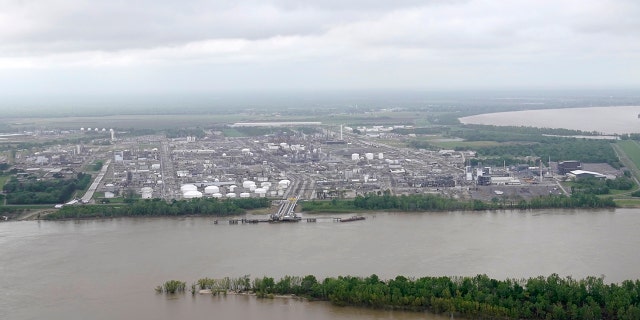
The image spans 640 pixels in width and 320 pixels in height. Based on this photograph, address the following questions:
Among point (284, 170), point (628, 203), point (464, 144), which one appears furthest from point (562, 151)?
point (284, 170)

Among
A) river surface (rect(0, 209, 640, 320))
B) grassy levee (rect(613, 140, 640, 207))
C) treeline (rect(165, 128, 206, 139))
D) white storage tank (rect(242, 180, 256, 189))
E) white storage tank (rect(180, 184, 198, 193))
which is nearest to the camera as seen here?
river surface (rect(0, 209, 640, 320))

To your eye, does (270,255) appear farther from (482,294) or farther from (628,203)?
(628,203)

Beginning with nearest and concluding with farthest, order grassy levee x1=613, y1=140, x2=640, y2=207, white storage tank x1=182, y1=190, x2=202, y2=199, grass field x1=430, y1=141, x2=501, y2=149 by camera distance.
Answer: grassy levee x1=613, y1=140, x2=640, y2=207, white storage tank x1=182, y1=190, x2=202, y2=199, grass field x1=430, y1=141, x2=501, y2=149

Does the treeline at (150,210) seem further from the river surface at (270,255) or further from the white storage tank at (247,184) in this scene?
the white storage tank at (247,184)

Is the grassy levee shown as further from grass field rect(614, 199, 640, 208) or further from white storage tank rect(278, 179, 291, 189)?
white storage tank rect(278, 179, 291, 189)

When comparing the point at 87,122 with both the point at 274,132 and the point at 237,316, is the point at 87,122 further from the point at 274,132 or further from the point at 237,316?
the point at 237,316

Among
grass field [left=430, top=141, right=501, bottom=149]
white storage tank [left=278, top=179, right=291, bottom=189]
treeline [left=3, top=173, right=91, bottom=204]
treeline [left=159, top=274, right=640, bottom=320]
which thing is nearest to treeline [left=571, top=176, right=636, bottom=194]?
white storage tank [left=278, top=179, right=291, bottom=189]

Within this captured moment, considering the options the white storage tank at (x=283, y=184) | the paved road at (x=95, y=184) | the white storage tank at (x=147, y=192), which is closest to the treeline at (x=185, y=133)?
the paved road at (x=95, y=184)

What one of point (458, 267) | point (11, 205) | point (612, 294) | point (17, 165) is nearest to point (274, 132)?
point (17, 165)
